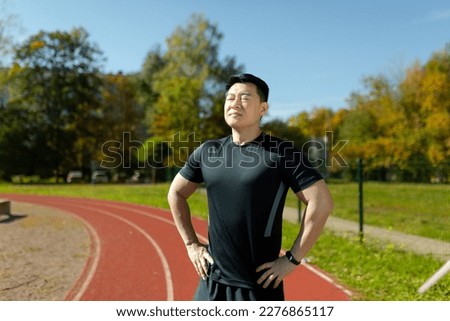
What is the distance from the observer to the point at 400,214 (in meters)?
14.3

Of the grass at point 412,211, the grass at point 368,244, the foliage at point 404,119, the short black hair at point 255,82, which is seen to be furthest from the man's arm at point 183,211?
the foliage at point 404,119

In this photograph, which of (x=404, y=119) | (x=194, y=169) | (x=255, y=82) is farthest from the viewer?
(x=404, y=119)

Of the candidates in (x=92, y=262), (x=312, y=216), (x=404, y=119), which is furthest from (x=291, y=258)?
(x=404, y=119)

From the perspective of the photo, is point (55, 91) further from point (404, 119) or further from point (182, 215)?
point (404, 119)

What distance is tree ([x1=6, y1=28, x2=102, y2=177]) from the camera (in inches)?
196

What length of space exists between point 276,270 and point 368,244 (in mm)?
6765

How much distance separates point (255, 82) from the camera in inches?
87.2

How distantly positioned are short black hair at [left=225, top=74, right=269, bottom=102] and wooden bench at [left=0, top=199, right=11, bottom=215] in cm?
339

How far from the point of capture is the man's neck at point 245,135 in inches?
89.0

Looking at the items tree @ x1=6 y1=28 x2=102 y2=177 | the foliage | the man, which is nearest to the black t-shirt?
the man

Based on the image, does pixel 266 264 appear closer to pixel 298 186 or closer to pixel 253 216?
pixel 253 216

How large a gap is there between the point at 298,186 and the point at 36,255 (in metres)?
3.87

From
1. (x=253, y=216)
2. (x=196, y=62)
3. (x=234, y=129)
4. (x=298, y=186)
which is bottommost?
(x=253, y=216)
